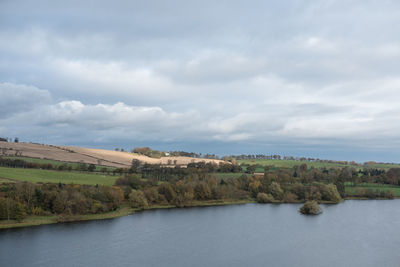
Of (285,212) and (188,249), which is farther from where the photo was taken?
(285,212)

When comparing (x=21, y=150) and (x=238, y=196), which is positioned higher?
(x=21, y=150)

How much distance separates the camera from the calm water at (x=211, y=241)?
37688mm

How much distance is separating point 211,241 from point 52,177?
46.8 m

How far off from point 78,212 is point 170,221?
1619cm

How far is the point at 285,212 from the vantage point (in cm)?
7119

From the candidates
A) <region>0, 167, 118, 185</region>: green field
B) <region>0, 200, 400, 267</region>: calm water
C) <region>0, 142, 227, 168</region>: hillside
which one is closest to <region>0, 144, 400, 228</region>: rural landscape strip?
<region>0, 167, 118, 185</region>: green field

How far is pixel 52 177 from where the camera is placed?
77062 millimetres

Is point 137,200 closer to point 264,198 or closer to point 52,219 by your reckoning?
point 52,219

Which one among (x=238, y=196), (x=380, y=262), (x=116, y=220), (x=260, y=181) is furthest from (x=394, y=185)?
(x=116, y=220)

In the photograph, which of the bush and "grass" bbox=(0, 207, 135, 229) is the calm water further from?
the bush

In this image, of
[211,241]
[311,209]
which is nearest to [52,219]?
[211,241]

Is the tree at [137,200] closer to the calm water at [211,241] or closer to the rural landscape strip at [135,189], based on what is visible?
the rural landscape strip at [135,189]

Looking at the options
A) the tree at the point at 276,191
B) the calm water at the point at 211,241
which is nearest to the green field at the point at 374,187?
the tree at the point at 276,191

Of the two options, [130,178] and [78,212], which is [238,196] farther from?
[78,212]
